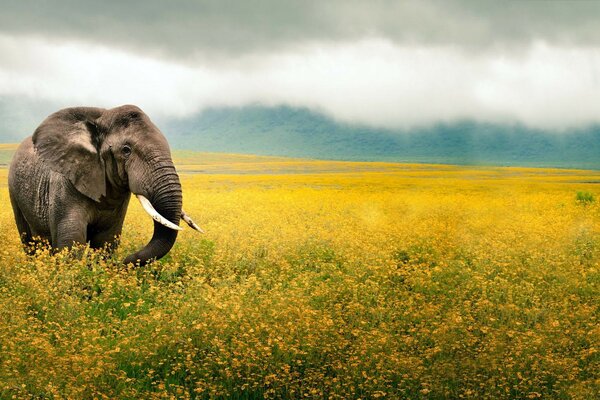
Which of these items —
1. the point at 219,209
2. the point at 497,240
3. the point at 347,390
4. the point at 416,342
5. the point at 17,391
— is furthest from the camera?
the point at 219,209

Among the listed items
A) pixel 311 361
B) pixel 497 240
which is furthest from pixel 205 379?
pixel 497 240

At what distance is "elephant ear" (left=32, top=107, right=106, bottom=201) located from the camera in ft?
36.2

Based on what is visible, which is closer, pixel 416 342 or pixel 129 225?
pixel 416 342

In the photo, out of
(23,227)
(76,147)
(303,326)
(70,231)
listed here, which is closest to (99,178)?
(76,147)

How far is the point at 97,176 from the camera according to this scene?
36.3ft

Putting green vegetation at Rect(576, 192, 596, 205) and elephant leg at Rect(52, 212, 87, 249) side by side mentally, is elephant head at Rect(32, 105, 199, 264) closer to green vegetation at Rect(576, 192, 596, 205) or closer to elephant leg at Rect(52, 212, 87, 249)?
elephant leg at Rect(52, 212, 87, 249)

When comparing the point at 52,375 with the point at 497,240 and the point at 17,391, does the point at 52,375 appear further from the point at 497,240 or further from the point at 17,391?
the point at 497,240

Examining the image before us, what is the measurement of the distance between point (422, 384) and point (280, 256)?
6.93m

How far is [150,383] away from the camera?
6.95 meters

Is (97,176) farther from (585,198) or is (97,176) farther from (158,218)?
(585,198)

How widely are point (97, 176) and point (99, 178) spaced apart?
1.9 inches

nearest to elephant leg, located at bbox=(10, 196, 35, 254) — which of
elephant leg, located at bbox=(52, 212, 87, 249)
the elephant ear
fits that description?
the elephant ear

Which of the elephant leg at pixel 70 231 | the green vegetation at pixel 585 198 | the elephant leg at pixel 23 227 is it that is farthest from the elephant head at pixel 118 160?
the green vegetation at pixel 585 198

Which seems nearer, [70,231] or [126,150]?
[126,150]
